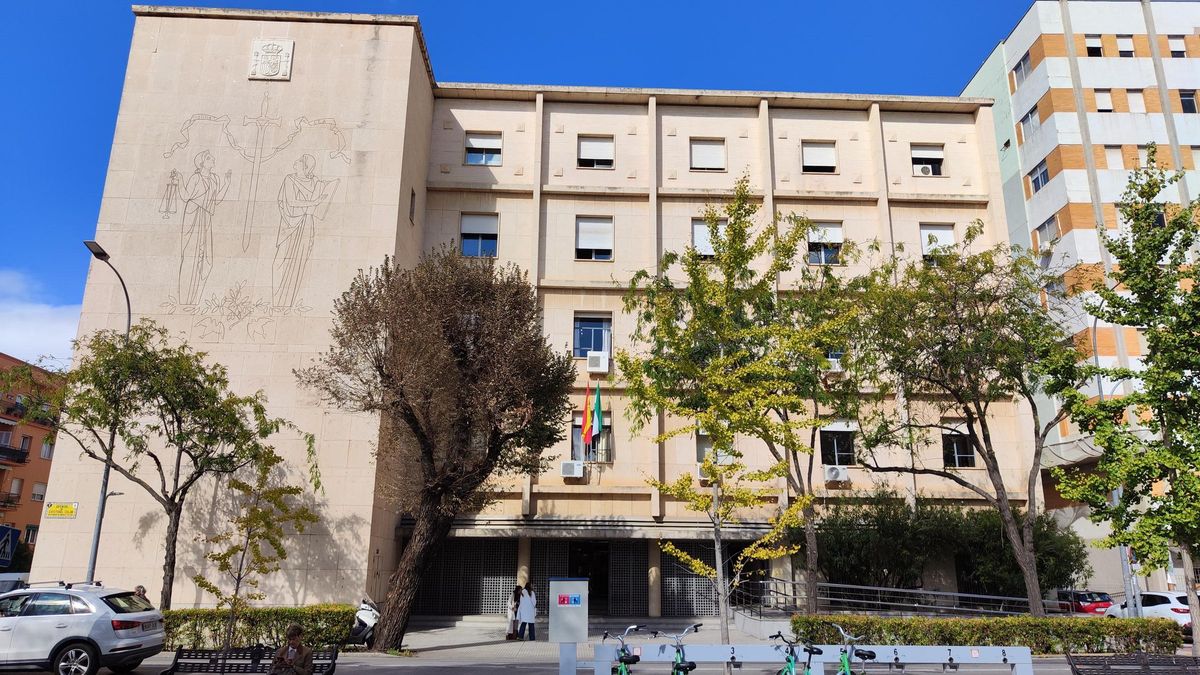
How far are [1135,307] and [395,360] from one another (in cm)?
1329

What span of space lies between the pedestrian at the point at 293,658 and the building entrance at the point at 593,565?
51.7 ft

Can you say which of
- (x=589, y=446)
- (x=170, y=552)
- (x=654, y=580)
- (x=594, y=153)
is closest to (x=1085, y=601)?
(x=654, y=580)

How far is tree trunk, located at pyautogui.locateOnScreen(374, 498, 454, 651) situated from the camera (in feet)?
50.9

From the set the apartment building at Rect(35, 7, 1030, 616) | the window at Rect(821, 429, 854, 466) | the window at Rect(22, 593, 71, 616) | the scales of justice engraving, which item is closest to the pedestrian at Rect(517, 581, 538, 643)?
the apartment building at Rect(35, 7, 1030, 616)

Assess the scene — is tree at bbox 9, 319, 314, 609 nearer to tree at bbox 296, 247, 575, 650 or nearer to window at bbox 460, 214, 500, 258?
tree at bbox 296, 247, 575, 650

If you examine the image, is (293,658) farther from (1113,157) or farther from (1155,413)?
(1113,157)

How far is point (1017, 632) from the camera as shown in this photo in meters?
15.3

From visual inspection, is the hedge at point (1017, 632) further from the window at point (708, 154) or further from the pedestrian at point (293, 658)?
the window at point (708, 154)

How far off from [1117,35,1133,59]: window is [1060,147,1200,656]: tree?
22.2 m

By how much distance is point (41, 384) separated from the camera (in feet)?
56.8

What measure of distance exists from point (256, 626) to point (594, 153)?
59.0 feet

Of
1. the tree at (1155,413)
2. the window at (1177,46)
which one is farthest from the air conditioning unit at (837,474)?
the window at (1177,46)

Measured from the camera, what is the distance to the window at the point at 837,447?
79.5ft

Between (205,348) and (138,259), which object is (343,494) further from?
(138,259)
